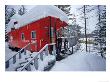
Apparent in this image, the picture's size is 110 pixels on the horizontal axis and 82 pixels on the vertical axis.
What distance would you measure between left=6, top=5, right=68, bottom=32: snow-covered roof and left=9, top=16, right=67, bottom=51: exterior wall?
0.16ft

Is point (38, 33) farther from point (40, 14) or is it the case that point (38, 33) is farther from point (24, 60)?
point (24, 60)

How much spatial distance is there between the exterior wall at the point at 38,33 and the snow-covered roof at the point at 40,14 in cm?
5

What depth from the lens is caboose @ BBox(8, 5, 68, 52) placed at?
7.84 ft

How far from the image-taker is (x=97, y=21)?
242cm

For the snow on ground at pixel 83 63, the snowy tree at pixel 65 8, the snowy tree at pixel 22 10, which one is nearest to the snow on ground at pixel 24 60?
the snow on ground at pixel 83 63

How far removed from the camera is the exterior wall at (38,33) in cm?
239

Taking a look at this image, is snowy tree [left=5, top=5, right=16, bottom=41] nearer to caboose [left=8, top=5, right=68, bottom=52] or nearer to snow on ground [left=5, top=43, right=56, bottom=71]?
caboose [left=8, top=5, right=68, bottom=52]

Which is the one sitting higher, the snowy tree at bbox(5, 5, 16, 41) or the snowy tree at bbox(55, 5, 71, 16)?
the snowy tree at bbox(55, 5, 71, 16)

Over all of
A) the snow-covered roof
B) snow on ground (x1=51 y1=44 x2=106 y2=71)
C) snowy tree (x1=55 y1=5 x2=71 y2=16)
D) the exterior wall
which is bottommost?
snow on ground (x1=51 y1=44 x2=106 y2=71)

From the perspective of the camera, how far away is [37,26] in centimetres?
241

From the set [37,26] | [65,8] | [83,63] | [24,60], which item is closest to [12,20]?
[37,26]

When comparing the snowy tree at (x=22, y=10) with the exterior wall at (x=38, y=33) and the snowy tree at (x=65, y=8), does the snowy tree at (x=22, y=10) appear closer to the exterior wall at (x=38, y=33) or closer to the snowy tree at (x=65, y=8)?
the exterior wall at (x=38, y=33)

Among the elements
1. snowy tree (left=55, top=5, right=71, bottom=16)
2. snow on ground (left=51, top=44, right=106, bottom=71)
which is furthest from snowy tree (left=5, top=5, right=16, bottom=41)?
snow on ground (left=51, top=44, right=106, bottom=71)
